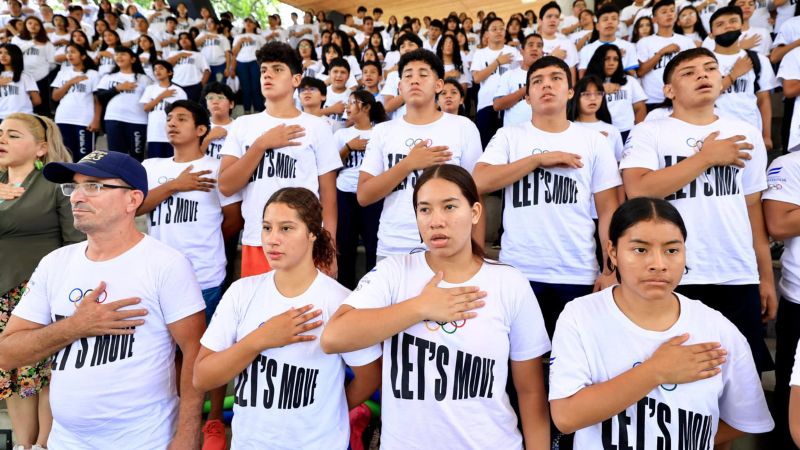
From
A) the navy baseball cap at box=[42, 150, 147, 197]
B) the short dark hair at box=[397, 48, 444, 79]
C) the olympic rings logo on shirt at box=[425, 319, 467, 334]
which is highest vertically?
the short dark hair at box=[397, 48, 444, 79]

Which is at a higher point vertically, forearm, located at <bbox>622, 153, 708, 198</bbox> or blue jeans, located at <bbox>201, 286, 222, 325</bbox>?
forearm, located at <bbox>622, 153, 708, 198</bbox>

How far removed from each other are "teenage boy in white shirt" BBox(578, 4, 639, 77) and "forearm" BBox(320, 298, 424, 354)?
4779mm

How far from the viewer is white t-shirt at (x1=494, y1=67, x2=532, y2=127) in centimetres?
458

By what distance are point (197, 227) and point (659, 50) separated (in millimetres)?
4892

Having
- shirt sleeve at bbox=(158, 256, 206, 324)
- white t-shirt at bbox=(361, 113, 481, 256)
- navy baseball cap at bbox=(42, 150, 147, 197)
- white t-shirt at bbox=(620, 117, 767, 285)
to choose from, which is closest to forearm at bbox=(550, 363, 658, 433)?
white t-shirt at bbox=(620, 117, 767, 285)

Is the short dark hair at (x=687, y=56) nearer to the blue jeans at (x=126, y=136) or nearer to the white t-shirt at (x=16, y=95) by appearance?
the blue jeans at (x=126, y=136)

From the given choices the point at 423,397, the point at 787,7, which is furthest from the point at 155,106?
the point at 787,7

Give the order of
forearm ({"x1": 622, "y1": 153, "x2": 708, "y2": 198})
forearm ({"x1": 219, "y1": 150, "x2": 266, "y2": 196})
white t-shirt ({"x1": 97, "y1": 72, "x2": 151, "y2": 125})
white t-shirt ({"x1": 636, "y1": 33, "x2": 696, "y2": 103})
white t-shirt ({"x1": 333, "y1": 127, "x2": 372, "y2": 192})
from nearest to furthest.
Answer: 1. forearm ({"x1": 622, "y1": 153, "x2": 708, "y2": 198})
2. forearm ({"x1": 219, "y1": 150, "x2": 266, "y2": 196})
3. white t-shirt ({"x1": 333, "y1": 127, "x2": 372, "y2": 192})
4. white t-shirt ({"x1": 636, "y1": 33, "x2": 696, "y2": 103})
5. white t-shirt ({"x1": 97, "y1": 72, "x2": 151, "y2": 125})

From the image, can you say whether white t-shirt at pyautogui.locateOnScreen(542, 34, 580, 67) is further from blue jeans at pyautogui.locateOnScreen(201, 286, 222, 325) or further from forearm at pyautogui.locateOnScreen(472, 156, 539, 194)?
blue jeans at pyautogui.locateOnScreen(201, 286, 222, 325)

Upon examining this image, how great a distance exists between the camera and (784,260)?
2.16 metres

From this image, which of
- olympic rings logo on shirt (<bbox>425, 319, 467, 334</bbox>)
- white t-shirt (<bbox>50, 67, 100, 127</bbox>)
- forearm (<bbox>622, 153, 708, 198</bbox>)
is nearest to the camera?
olympic rings logo on shirt (<bbox>425, 319, 467, 334</bbox>)

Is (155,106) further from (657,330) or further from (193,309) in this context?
(657,330)

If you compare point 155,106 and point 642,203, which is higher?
point 155,106

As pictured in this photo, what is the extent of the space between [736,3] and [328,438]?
566 centimetres
